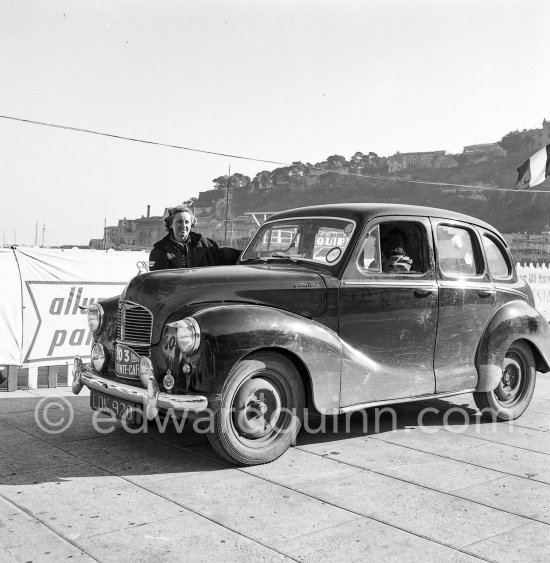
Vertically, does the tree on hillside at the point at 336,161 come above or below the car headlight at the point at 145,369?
above

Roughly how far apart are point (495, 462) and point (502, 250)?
2.45m

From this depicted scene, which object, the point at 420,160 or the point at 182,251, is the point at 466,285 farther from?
the point at 420,160

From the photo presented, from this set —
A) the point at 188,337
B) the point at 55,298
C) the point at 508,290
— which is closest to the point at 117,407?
the point at 188,337

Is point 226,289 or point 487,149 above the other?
point 487,149

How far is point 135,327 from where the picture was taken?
5.09m

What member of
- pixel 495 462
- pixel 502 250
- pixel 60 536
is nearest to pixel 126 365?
pixel 60 536

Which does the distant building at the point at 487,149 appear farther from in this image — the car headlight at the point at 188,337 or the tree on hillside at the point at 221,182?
the car headlight at the point at 188,337

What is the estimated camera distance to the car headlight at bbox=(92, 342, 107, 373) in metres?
5.45

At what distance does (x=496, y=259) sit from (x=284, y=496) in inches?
142

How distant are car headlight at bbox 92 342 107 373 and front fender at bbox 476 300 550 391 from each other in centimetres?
335

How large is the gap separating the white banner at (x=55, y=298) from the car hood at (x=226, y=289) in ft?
10.5

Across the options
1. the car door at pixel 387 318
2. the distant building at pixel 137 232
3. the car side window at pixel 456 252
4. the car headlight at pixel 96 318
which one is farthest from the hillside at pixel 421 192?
the car headlight at pixel 96 318

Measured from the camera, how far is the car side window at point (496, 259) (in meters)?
6.61

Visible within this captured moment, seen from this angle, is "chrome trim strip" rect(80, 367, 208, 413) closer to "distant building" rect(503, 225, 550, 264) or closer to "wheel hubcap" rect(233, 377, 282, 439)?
"wheel hubcap" rect(233, 377, 282, 439)
